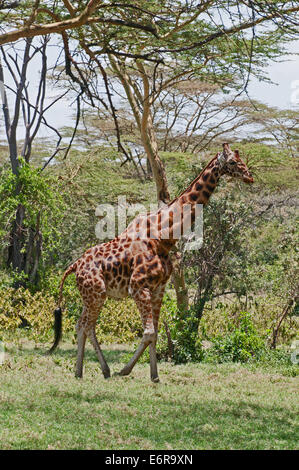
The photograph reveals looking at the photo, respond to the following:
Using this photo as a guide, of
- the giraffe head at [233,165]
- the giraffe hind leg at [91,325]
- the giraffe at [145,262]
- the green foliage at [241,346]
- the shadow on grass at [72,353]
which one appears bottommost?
the shadow on grass at [72,353]

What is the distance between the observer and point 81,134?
26.3 metres

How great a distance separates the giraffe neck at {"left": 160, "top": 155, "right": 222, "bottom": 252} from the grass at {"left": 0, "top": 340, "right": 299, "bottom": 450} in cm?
157

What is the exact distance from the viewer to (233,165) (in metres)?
7.09

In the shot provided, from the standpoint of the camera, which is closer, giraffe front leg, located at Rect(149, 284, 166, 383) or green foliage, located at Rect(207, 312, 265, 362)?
giraffe front leg, located at Rect(149, 284, 166, 383)

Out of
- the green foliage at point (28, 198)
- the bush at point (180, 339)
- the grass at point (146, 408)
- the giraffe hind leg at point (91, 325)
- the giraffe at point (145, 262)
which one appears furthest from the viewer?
the green foliage at point (28, 198)

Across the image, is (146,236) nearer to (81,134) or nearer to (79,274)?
(79,274)

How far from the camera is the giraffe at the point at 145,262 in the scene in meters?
7.05

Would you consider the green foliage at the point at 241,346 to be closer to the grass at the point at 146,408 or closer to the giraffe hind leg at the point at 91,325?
the grass at the point at 146,408

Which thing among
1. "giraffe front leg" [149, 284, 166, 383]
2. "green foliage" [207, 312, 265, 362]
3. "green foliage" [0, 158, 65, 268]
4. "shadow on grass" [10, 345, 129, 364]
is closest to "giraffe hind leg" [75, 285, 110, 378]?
"giraffe front leg" [149, 284, 166, 383]

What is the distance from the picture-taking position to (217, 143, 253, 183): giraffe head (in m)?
7.05

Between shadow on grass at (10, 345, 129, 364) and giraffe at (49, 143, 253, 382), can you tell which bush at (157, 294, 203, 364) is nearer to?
shadow on grass at (10, 345, 129, 364)

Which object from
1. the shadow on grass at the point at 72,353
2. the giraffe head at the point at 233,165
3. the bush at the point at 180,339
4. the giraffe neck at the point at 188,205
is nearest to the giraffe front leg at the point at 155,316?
the giraffe neck at the point at 188,205

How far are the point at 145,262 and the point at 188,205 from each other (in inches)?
30.2

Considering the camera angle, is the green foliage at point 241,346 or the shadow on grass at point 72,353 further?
the shadow on grass at point 72,353
